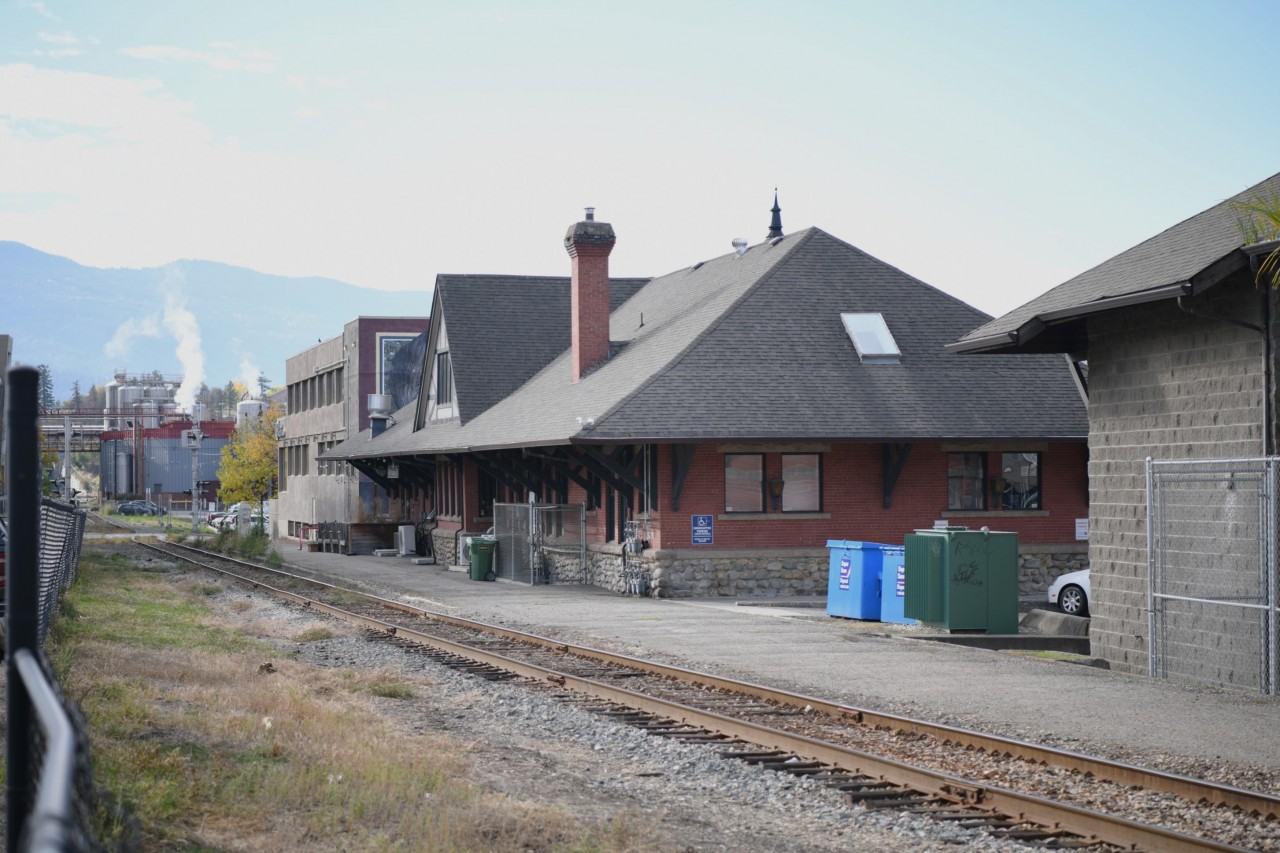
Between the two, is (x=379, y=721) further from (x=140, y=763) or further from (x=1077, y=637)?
(x=1077, y=637)

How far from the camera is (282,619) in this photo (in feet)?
78.1

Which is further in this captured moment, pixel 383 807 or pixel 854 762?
pixel 854 762

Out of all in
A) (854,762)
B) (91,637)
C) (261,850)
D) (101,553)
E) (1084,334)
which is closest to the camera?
(261,850)

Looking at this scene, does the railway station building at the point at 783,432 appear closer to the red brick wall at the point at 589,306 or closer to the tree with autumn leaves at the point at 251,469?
the red brick wall at the point at 589,306

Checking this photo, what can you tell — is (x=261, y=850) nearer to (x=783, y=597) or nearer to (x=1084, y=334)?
(x=1084, y=334)

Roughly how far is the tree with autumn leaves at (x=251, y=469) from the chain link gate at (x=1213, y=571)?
77.2m

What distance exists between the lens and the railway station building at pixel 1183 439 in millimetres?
15367

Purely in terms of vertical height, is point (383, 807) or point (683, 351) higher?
point (683, 351)

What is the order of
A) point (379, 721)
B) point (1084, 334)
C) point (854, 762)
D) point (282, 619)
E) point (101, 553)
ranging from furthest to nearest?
point (101, 553)
point (282, 619)
point (1084, 334)
point (379, 721)
point (854, 762)

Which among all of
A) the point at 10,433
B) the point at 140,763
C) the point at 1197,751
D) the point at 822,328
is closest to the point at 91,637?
the point at 140,763

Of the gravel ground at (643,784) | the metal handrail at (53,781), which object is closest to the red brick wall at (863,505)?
the gravel ground at (643,784)

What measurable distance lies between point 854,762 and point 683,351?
2035cm

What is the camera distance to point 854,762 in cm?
1027

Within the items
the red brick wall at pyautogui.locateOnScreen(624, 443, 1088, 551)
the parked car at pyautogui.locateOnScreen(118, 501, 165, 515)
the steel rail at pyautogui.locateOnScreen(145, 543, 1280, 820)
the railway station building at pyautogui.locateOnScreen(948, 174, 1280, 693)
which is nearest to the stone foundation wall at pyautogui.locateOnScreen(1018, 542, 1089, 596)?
the red brick wall at pyautogui.locateOnScreen(624, 443, 1088, 551)
